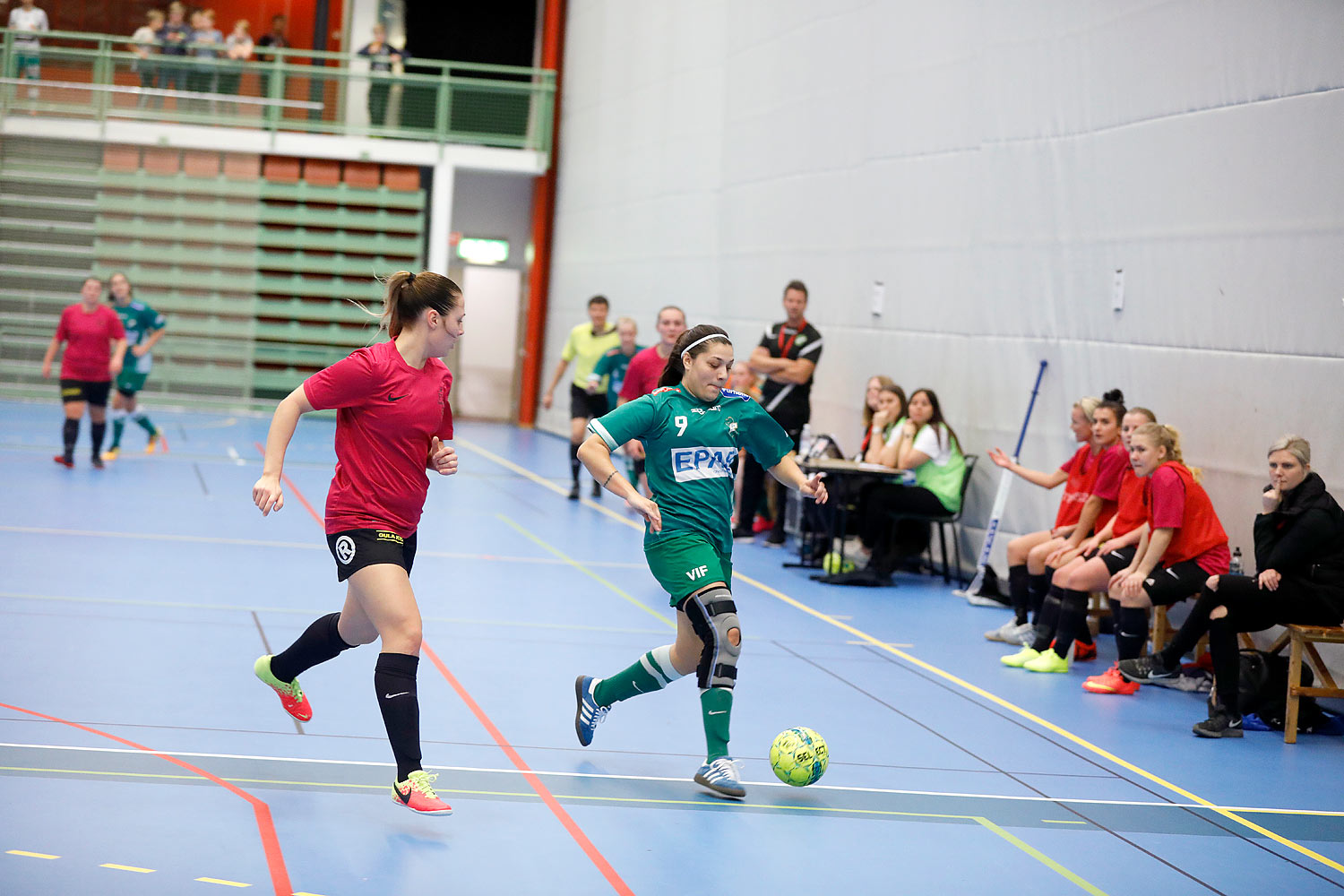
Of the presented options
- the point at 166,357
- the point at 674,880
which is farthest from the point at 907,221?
the point at 166,357

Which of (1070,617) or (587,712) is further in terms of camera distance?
(1070,617)

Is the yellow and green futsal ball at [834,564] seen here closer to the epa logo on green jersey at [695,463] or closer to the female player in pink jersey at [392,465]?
the epa logo on green jersey at [695,463]

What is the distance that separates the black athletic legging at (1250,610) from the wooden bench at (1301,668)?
0.08 meters

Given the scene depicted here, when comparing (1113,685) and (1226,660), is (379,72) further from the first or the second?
(1226,660)

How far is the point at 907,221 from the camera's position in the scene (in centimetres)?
1213

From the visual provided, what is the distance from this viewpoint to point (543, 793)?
5.06 meters

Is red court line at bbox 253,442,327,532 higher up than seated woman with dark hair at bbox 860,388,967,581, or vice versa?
seated woman with dark hair at bbox 860,388,967,581

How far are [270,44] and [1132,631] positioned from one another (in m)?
20.4

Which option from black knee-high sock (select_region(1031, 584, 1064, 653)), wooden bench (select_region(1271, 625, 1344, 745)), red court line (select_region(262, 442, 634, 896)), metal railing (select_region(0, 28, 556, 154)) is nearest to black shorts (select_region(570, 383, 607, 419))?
black knee-high sock (select_region(1031, 584, 1064, 653))

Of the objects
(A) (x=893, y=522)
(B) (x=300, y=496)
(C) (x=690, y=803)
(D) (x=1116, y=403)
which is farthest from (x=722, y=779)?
(B) (x=300, y=496)

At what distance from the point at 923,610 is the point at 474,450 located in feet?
35.7

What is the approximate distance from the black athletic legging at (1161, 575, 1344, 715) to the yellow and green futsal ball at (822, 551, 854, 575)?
411 centimetres

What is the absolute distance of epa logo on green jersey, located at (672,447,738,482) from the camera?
17.4 ft

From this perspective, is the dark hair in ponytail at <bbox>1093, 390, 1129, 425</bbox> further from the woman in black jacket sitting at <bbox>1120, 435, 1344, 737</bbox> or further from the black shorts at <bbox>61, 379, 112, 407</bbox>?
the black shorts at <bbox>61, 379, 112, 407</bbox>
